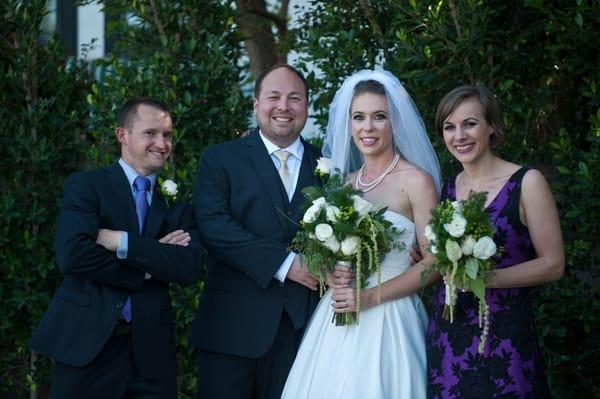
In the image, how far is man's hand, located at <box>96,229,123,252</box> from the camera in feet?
15.5

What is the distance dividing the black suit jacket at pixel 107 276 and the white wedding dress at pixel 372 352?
741mm

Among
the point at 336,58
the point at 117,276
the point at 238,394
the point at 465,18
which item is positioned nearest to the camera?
the point at 117,276

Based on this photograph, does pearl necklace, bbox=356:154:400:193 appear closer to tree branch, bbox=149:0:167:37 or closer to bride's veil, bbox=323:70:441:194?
Answer: bride's veil, bbox=323:70:441:194

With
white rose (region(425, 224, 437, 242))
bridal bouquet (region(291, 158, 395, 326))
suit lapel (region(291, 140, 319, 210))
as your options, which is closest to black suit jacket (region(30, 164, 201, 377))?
suit lapel (region(291, 140, 319, 210))

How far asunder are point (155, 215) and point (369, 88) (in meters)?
1.32

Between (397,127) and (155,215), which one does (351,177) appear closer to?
(397,127)

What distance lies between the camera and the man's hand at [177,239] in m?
4.89

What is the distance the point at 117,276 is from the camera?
4742 millimetres

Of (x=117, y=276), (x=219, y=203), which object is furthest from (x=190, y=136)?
(x=117, y=276)

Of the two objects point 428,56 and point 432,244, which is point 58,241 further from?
point 428,56

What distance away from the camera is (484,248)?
13.1ft

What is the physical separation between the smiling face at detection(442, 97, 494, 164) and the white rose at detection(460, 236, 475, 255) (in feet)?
1.93

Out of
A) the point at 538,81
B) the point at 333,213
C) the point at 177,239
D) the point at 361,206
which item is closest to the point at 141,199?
the point at 177,239

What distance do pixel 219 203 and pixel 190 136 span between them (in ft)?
5.82
